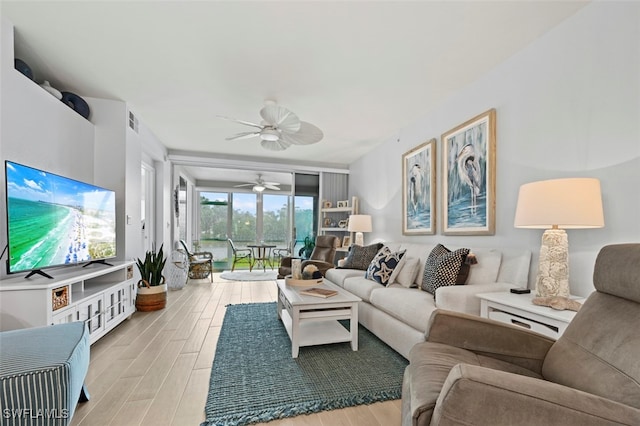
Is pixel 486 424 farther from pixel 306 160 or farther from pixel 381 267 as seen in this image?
pixel 306 160

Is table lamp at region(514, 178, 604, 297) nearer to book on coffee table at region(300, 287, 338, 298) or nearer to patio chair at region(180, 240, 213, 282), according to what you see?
book on coffee table at region(300, 287, 338, 298)

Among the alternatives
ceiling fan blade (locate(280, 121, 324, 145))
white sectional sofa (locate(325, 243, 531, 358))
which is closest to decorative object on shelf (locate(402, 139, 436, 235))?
white sectional sofa (locate(325, 243, 531, 358))

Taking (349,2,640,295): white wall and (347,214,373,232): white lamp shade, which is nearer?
(349,2,640,295): white wall

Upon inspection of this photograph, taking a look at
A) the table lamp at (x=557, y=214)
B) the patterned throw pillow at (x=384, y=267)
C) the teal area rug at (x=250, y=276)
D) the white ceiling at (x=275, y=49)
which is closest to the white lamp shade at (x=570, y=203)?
the table lamp at (x=557, y=214)

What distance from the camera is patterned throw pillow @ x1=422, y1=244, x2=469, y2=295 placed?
2.38 m

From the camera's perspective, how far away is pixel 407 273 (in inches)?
117

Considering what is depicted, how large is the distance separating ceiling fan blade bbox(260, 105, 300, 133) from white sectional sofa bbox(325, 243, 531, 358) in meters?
1.88

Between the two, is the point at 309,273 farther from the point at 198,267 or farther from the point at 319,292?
the point at 198,267

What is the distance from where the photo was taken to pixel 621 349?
0.98m

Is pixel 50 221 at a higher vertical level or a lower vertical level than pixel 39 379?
higher

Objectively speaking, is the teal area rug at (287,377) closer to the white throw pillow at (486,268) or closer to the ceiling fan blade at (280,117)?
the white throw pillow at (486,268)

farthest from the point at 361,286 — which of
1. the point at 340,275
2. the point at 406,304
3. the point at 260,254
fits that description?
the point at 260,254

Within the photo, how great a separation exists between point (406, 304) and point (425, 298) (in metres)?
0.17

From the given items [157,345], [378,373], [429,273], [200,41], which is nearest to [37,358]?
[157,345]
